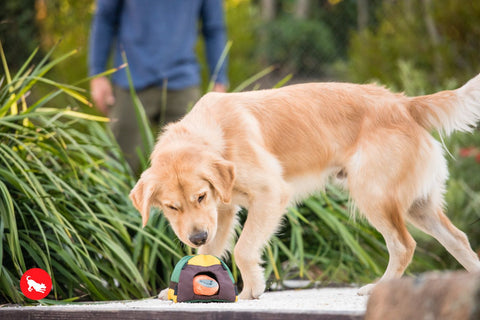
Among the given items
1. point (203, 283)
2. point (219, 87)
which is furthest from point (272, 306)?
point (219, 87)

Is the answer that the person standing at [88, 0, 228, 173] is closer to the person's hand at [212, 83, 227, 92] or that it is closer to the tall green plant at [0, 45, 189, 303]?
the person's hand at [212, 83, 227, 92]

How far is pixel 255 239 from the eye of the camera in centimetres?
299

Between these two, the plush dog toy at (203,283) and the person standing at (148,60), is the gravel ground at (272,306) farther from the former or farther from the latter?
the person standing at (148,60)

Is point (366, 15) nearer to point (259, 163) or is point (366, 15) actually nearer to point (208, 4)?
point (208, 4)

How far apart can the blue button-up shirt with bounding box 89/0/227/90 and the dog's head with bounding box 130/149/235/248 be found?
1.97 m

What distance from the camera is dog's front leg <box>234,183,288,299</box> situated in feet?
9.73

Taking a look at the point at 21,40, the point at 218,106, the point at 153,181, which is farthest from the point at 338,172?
the point at 21,40

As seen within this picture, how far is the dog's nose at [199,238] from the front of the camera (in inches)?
108

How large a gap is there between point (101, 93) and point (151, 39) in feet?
1.95

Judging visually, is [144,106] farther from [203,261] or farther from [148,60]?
[203,261]

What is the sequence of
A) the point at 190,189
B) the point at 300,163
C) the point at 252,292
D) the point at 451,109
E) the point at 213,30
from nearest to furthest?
the point at 190,189, the point at 252,292, the point at 451,109, the point at 300,163, the point at 213,30

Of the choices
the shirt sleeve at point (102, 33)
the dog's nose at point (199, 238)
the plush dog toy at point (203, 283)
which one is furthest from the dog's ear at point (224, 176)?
the shirt sleeve at point (102, 33)

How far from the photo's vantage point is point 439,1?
7176 millimetres

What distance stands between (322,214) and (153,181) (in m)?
1.46
